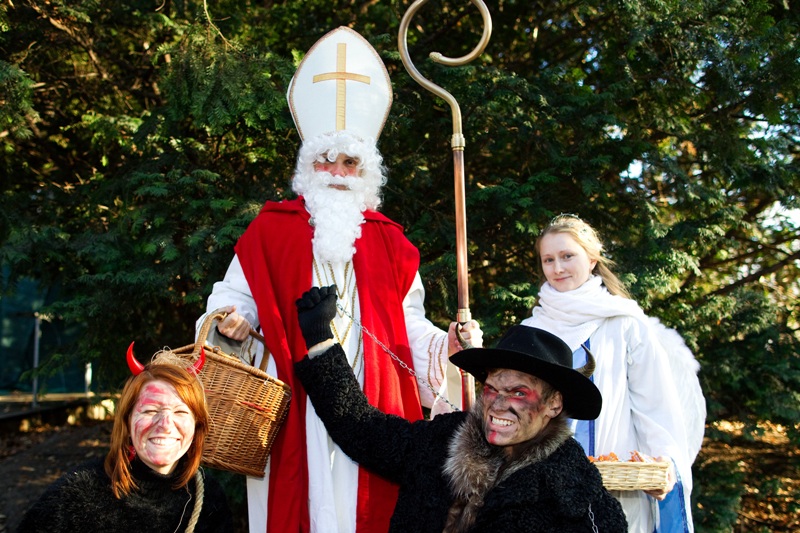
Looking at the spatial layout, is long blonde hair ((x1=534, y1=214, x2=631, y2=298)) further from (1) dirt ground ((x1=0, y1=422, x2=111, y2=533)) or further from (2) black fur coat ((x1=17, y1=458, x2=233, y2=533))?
(1) dirt ground ((x1=0, y1=422, x2=111, y2=533))

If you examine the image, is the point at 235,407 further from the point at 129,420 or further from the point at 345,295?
the point at 345,295

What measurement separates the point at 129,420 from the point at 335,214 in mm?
1264

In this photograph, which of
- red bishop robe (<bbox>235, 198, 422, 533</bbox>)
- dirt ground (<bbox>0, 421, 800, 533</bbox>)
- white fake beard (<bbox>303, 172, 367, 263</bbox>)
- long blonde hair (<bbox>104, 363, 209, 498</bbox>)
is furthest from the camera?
dirt ground (<bbox>0, 421, 800, 533</bbox>)

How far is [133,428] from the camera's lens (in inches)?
87.6

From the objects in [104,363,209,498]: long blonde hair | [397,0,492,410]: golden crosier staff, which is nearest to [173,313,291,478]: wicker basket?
[104,363,209,498]: long blonde hair

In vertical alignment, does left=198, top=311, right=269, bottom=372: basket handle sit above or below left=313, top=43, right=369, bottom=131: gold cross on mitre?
below

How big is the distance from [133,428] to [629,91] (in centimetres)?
379

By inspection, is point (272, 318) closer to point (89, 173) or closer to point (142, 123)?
point (142, 123)

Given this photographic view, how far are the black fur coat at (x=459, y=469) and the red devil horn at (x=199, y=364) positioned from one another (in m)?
0.37

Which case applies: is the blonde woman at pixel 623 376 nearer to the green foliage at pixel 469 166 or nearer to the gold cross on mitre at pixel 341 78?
the gold cross on mitre at pixel 341 78

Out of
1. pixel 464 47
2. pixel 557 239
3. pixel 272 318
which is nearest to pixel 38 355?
pixel 464 47

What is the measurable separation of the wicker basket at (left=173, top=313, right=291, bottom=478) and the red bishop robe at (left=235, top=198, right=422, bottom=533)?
19cm

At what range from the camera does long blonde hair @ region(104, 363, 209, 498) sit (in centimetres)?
220

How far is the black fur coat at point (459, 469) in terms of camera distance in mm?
2096
